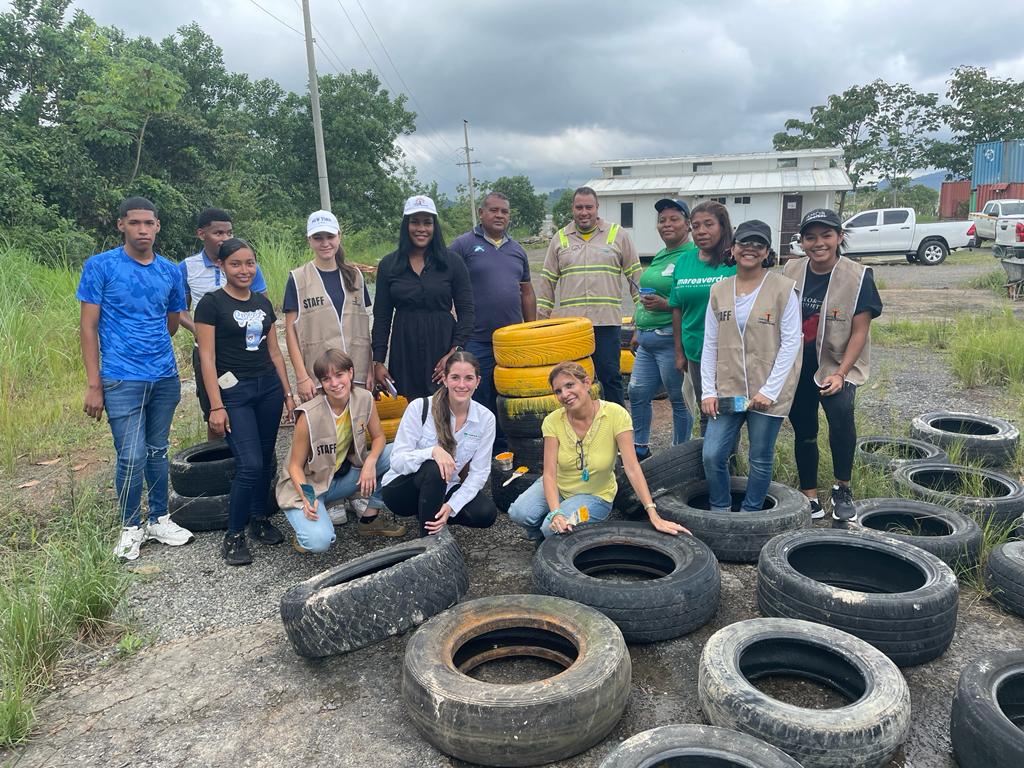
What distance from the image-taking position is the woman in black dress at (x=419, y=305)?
441 cm

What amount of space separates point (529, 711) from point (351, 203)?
31.4 metres

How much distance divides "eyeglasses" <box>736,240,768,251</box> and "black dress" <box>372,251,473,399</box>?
6.03 feet

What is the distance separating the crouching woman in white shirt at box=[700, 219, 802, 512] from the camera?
3676 mm

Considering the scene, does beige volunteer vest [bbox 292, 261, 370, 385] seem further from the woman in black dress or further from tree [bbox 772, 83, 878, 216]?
tree [bbox 772, 83, 878, 216]

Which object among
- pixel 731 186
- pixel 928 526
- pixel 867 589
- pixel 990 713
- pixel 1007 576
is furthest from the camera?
pixel 731 186

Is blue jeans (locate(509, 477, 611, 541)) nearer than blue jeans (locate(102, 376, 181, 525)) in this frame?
Yes

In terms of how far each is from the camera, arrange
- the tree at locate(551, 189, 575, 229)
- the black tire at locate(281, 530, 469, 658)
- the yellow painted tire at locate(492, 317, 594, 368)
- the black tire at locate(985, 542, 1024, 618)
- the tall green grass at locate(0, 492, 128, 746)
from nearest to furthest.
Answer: the tall green grass at locate(0, 492, 128, 746) < the black tire at locate(281, 530, 469, 658) < the black tire at locate(985, 542, 1024, 618) < the yellow painted tire at locate(492, 317, 594, 368) < the tree at locate(551, 189, 575, 229)

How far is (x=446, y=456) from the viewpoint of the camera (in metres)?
3.86

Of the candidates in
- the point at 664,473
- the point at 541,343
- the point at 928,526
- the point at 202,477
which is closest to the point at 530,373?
the point at 541,343

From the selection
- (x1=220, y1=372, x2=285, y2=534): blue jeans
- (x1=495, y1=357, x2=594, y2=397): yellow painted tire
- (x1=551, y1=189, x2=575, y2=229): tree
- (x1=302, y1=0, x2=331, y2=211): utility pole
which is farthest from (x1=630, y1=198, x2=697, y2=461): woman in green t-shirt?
(x1=551, y1=189, x2=575, y2=229): tree

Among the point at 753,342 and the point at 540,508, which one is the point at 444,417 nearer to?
the point at 540,508

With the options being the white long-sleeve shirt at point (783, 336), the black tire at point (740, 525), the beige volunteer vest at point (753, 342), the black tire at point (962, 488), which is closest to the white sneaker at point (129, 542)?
the black tire at point (740, 525)

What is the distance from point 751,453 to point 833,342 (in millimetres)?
793

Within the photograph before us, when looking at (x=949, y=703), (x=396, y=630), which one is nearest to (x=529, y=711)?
(x=396, y=630)
